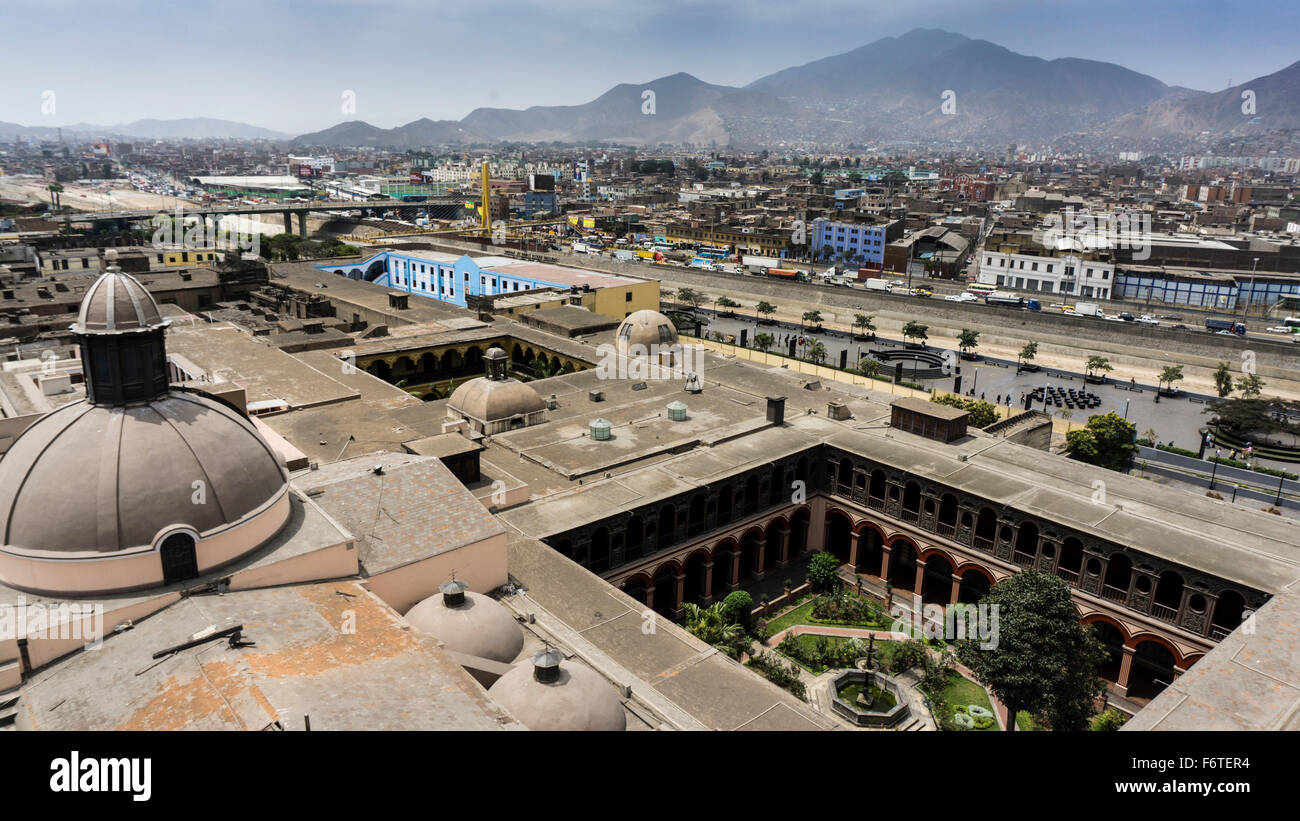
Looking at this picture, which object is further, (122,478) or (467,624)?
(467,624)

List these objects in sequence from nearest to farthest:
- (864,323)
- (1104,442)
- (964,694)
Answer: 1. (964,694)
2. (1104,442)
3. (864,323)

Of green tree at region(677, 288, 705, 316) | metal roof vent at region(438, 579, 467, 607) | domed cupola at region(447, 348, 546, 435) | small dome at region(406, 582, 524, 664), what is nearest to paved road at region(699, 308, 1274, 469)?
green tree at region(677, 288, 705, 316)

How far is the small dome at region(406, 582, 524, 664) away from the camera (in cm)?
2386

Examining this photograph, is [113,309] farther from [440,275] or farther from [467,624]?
[440,275]

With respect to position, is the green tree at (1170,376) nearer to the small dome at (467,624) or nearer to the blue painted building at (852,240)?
the blue painted building at (852,240)

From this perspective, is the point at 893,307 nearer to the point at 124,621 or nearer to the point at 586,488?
the point at 586,488

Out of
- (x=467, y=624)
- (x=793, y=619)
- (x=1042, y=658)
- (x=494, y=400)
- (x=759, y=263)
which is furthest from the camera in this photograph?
(x=759, y=263)

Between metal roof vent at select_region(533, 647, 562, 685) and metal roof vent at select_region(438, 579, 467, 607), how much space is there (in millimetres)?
4729

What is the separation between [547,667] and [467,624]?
14.6 feet

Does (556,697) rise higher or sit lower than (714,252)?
lower

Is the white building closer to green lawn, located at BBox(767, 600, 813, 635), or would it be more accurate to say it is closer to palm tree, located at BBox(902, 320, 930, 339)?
palm tree, located at BBox(902, 320, 930, 339)

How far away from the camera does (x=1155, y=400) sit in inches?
3029

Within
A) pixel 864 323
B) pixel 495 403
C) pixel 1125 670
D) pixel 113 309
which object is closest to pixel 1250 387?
pixel 864 323

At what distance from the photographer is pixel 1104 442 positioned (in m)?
54.2
